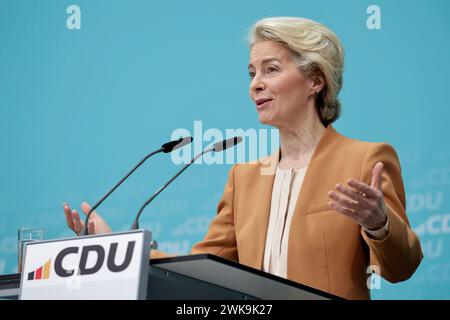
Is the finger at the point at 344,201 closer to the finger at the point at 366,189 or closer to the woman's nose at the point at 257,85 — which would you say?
the finger at the point at 366,189

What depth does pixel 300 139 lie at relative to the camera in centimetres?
270

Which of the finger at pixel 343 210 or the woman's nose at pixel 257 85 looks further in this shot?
the woman's nose at pixel 257 85

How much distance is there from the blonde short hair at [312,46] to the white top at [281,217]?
276mm

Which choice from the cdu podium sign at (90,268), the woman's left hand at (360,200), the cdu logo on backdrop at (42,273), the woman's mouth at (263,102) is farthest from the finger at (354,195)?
the woman's mouth at (263,102)

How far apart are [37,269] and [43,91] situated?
215 cm

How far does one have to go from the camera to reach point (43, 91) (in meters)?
3.92

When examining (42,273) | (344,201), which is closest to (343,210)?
(344,201)

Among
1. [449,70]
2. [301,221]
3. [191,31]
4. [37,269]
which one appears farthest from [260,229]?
[191,31]

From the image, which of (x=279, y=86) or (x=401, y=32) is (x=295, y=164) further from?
(x=401, y=32)

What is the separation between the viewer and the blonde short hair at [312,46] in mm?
2660

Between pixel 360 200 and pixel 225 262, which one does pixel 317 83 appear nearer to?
pixel 360 200

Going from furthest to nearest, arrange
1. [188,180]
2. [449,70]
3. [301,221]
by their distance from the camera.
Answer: [188,180] < [449,70] < [301,221]

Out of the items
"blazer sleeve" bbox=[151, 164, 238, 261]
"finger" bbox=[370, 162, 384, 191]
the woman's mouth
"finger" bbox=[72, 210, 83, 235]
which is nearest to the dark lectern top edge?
"finger" bbox=[370, 162, 384, 191]

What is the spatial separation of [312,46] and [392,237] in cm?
86
